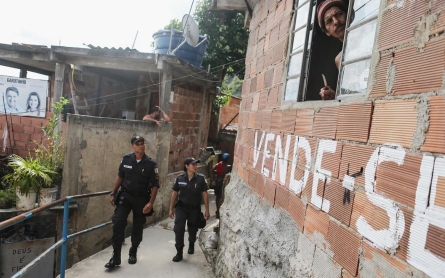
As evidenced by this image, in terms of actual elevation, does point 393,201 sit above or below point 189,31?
below

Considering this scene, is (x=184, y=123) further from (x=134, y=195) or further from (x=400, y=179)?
(x=400, y=179)

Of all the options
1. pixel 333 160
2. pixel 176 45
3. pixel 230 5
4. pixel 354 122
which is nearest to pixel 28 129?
pixel 176 45

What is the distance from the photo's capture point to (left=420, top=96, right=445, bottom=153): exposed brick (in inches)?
36.8

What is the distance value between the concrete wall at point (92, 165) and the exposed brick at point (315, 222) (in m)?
4.14

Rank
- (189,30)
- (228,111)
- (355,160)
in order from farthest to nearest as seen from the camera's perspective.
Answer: (228,111) → (189,30) → (355,160)

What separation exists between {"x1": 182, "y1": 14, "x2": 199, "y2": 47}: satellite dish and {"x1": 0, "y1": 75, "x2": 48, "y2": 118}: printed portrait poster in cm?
399

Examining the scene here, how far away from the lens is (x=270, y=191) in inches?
87.8

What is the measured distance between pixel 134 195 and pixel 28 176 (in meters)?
2.31

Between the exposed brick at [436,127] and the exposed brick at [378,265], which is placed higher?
the exposed brick at [436,127]

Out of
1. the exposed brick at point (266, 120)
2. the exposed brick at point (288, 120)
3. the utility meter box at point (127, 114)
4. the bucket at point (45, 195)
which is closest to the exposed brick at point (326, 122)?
the exposed brick at point (288, 120)

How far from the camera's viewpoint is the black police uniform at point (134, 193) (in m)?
3.45

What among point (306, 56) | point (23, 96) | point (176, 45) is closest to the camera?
point (306, 56)

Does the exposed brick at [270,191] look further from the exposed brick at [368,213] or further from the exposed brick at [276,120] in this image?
the exposed brick at [368,213]

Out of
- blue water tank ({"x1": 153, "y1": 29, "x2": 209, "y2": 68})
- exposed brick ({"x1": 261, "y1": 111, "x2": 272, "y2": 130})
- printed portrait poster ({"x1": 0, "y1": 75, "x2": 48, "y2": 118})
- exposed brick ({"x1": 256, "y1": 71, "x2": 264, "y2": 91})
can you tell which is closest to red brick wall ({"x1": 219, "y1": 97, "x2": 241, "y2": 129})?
blue water tank ({"x1": 153, "y1": 29, "x2": 209, "y2": 68})
